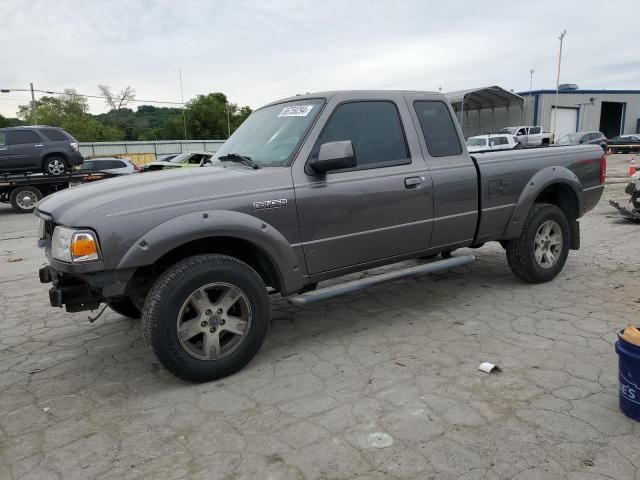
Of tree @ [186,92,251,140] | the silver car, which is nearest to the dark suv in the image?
the silver car

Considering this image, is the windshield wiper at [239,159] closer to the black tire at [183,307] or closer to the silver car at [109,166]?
the black tire at [183,307]

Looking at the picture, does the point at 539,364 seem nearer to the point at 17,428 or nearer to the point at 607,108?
the point at 17,428

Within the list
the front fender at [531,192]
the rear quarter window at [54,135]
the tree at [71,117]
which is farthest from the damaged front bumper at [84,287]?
the tree at [71,117]

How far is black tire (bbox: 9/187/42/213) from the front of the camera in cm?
1464

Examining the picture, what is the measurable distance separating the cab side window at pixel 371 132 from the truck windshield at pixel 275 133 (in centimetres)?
19

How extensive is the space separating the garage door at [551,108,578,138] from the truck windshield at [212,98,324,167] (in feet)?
Result: 157

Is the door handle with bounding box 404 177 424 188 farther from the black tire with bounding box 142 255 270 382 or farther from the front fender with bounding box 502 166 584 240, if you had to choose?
the black tire with bounding box 142 255 270 382

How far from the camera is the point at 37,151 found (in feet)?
49.9

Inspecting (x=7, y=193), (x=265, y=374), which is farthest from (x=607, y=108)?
(x=265, y=374)

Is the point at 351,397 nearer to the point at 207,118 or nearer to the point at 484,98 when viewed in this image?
the point at 484,98

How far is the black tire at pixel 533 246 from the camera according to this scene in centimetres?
506

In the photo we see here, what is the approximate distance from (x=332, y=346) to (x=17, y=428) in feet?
7.11

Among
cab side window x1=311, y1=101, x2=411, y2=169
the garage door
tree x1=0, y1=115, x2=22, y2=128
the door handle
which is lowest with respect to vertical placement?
the door handle

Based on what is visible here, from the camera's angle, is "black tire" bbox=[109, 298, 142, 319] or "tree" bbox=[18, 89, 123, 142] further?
"tree" bbox=[18, 89, 123, 142]
